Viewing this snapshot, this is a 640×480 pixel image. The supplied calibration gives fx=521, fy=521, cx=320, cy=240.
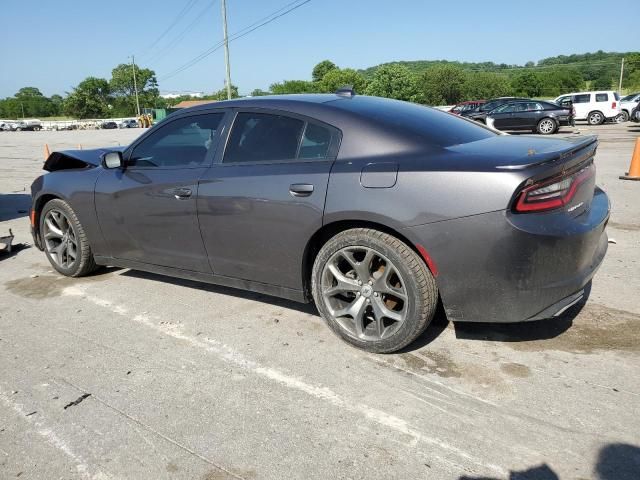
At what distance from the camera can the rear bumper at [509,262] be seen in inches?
104

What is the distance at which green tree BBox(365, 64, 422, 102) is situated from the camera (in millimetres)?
67188

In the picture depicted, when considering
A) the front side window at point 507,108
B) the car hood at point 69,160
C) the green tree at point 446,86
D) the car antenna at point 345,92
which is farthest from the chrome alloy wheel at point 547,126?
the green tree at point 446,86

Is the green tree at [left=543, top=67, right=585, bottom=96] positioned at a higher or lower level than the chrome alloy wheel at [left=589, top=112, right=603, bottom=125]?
higher

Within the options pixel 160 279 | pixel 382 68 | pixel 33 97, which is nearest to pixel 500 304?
pixel 160 279

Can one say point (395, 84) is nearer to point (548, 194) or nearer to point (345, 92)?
point (345, 92)

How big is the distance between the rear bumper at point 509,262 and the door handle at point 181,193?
1.75 metres

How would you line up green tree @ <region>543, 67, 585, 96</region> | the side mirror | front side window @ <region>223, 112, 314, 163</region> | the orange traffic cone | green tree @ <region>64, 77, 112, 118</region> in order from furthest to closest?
1. green tree @ <region>64, 77, 112, 118</region>
2. green tree @ <region>543, 67, 585, 96</region>
3. the orange traffic cone
4. the side mirror
5. front side window @ <region>223, 112, 314, 163</region>

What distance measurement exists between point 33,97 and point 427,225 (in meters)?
181

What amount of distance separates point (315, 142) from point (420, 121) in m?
0.73

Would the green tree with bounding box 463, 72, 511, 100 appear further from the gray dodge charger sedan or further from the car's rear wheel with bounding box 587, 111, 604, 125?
the gray dodge charger sedan

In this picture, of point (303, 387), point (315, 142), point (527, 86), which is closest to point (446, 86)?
point (527, 86)

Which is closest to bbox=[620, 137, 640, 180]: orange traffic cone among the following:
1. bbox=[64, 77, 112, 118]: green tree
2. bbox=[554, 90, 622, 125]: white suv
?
bbox=[554, 90, 622, 125]: white suv

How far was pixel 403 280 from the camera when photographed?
2971mm

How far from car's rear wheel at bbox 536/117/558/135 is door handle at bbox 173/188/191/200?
815 inches
